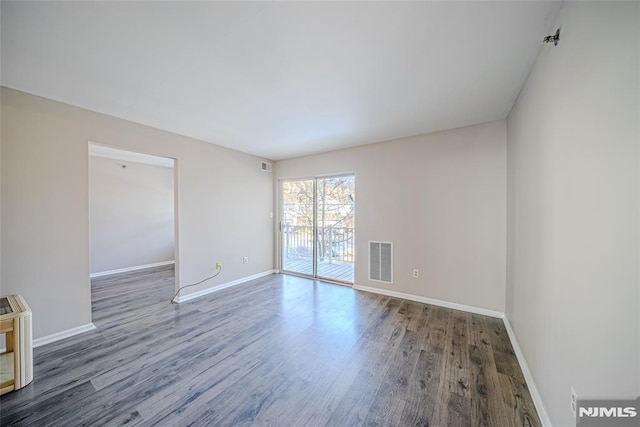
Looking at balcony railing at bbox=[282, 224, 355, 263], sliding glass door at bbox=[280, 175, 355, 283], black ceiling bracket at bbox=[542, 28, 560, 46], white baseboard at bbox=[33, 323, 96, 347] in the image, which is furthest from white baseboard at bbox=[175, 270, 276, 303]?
black ceiling bracket at bbox=[542, 28, 560, 46]

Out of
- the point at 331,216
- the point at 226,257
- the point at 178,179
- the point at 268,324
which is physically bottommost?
the point at 268,324

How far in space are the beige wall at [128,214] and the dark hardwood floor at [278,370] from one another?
7.63 ft

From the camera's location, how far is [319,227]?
182 inches

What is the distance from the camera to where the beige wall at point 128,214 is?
4.65m

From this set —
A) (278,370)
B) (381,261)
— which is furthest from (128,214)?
(381,261)

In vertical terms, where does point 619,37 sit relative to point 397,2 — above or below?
below

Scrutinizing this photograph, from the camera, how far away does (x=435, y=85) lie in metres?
2.03

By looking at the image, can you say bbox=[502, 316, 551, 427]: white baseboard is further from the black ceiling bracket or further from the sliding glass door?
the sliding glass door

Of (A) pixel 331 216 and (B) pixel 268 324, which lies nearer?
(B) pixel 268 324

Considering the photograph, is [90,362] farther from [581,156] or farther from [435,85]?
[435,85]

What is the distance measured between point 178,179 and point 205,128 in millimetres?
879

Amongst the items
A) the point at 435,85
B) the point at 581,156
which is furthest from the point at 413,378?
the point at 435,85

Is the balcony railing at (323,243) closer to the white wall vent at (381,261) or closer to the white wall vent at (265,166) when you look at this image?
the white wall vent at (381,261)

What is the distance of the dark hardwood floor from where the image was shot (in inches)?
58.1
